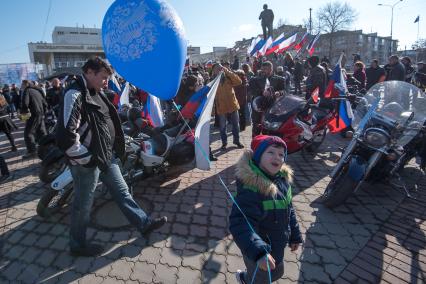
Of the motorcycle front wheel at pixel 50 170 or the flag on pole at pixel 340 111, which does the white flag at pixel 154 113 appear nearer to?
the motorcycle front wheel at pixel 50 170

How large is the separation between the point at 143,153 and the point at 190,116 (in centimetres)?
88

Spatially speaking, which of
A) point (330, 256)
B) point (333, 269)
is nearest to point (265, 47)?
point (330, 256)

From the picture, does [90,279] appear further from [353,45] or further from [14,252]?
[353,45]

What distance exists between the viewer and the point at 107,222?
3.71m

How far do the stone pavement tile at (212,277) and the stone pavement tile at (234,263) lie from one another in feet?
0.38

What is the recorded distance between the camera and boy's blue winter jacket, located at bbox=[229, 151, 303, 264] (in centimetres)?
188

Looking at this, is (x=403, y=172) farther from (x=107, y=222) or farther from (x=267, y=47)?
(x=267, y=47)

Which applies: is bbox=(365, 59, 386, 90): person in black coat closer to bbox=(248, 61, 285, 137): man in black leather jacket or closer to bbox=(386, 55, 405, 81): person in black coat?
bbox=(386, 55, 405, 81): person in black coat

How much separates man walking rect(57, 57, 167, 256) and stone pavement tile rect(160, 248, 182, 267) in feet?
1.17

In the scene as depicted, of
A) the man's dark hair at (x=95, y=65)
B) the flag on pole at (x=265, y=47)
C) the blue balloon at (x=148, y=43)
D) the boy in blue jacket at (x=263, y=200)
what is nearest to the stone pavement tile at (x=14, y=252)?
the man's dark hair at (x=95, y=65)

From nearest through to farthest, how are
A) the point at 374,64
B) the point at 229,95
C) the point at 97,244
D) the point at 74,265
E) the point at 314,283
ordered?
the point at 314,283 < the point at 74,265 < the point at 97,244 < the point at 229,95 < the point at 374,64

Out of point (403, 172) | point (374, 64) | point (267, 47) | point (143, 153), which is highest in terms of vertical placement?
point (267, 47)

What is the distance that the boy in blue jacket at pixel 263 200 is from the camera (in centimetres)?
190

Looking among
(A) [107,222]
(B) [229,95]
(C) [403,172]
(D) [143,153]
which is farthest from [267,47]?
(A) [107,222]
